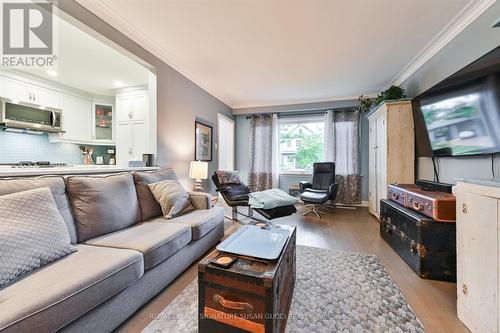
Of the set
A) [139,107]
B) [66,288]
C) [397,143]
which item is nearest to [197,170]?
[139,107]

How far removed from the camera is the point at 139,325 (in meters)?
1.26

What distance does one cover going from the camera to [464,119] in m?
1.84

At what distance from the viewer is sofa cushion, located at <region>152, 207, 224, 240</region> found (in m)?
1.93

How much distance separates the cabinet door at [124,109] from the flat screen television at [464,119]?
422 cm

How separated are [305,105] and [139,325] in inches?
186

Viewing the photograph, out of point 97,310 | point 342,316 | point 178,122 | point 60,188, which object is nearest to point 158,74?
point 178,122

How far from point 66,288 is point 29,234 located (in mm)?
420

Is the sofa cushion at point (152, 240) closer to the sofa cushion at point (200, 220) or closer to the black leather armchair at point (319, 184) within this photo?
the sofa cushion at point (200, 220)

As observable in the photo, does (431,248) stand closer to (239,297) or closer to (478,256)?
(478,256)

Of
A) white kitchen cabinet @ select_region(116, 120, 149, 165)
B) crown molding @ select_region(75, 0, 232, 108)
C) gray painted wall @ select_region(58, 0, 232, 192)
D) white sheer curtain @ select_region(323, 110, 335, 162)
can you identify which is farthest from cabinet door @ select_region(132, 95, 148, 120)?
white sheer curtain @ select_region(323, 110, 335, 162)

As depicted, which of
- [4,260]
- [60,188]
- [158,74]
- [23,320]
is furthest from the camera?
[158,74]

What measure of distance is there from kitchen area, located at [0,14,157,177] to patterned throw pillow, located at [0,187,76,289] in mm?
1159

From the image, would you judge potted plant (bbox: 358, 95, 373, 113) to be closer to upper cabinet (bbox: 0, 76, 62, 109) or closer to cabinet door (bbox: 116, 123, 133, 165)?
cabinet door (bbox: 116, 123, 133, 165)

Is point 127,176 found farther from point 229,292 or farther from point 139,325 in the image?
point 229,292
